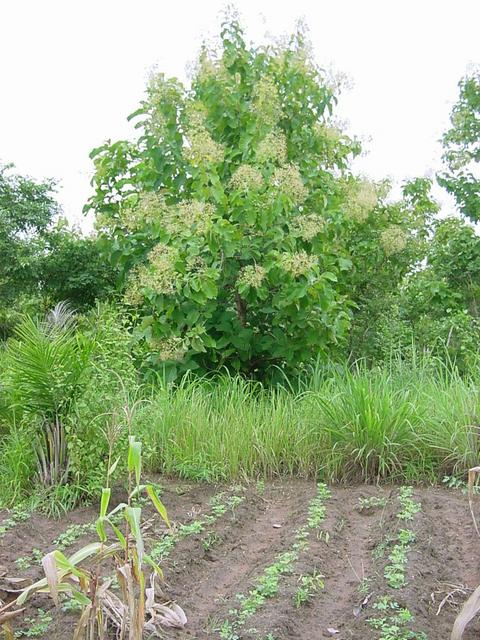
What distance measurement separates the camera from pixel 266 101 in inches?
264

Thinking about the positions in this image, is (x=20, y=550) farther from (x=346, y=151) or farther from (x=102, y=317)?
(x=346, y=151)

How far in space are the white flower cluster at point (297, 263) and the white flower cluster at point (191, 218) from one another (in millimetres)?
673

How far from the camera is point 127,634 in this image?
8.87 ft

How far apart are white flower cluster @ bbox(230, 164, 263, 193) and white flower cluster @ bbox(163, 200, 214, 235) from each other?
0.31 meters

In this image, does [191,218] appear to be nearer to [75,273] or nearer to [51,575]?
[51,575]

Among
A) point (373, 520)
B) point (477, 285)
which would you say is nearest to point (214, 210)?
Answer: point (373, 520)

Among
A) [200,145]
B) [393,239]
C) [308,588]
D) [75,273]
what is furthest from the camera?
[75,273]

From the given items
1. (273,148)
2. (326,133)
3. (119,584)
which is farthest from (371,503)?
(326,133)

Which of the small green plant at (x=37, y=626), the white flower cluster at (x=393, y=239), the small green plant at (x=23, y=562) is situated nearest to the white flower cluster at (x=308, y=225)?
the white flower cluster at (x=393, y=239)

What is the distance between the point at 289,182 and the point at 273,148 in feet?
1.11

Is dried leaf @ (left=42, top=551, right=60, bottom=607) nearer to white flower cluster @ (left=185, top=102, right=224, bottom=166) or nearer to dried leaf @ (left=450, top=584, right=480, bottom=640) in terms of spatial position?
dried leaf @ (left=450, top=584, right=480, bottom=640)

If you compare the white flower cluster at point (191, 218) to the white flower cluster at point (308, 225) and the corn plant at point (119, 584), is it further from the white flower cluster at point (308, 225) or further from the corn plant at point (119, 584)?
the corn plant at point (119, 584)

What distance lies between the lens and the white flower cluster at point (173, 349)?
20.1 ft

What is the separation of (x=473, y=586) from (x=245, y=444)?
2.17 metres
